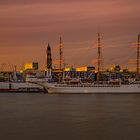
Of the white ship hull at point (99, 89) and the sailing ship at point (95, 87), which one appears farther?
the sailing ship at point (95, 87)

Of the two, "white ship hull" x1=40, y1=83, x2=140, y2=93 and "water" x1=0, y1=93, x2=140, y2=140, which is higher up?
"white ship hull" x1=40, y1=83, x2=140, y2=93

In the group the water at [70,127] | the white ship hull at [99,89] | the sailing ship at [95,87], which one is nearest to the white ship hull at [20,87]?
the sailing ship at [95,87]

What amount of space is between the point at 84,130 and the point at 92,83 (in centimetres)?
6153

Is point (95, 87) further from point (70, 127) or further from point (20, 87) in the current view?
point (70, 127)

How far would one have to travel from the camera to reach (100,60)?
97.7 metres

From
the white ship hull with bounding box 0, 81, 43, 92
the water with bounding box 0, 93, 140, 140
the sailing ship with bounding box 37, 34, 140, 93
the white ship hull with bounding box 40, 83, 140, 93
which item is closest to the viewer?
the water with bounding box 0, 93, 140, 140

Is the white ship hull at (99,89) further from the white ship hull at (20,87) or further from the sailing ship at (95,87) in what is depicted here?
the white ship hull at (20,87)

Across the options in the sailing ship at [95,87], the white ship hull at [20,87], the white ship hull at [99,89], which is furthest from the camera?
the white ship hull at [20,87]

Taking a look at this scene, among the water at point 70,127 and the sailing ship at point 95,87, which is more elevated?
the sailing ship at point 95,87

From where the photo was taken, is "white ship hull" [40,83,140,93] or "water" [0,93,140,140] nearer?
"water" [0,93,140,140]

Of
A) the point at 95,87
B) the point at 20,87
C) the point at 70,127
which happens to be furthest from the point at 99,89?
the point at 70,127

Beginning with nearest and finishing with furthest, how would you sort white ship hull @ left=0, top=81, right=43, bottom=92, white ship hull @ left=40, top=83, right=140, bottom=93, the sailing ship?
1. white ship hull @ left=40, top=83, right=140, bottom=93
2. the sailing ship
3. white ship hull @ left=0, top=81, right=43, bottom=92

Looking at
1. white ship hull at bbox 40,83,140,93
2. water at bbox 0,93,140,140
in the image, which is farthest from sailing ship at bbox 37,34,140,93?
water at bbox 0,93,140,140

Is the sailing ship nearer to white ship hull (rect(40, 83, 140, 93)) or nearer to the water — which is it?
white ship hull (rect(40, 83, 140, 93))
